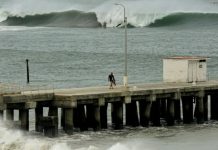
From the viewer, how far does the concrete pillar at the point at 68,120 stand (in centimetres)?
4247

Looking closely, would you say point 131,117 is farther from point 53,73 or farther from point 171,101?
point 53,73

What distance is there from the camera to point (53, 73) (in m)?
80.8

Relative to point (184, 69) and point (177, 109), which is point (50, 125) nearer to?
point (177, 109)

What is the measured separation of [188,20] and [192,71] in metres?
124

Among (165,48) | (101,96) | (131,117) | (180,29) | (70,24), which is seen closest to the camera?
(101,96)

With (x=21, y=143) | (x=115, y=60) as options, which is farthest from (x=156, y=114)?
(x=115, y=60)

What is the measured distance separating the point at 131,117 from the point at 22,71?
37.5 m

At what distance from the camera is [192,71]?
5050cm

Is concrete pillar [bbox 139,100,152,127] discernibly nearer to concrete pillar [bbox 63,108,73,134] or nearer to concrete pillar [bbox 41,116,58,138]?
concrete pillar [bbox 63,108,73,134]

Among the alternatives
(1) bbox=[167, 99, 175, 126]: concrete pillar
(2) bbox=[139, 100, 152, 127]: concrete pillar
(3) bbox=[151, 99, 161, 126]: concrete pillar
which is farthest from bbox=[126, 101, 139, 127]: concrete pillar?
(1) bbox=[167, 99, 175, 126]: concrete pillar

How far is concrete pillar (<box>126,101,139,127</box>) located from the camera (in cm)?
4675

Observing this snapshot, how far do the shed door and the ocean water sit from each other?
107 inches

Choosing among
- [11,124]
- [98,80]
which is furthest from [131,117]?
[98,80]

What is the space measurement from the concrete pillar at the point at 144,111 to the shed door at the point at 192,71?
494cm
